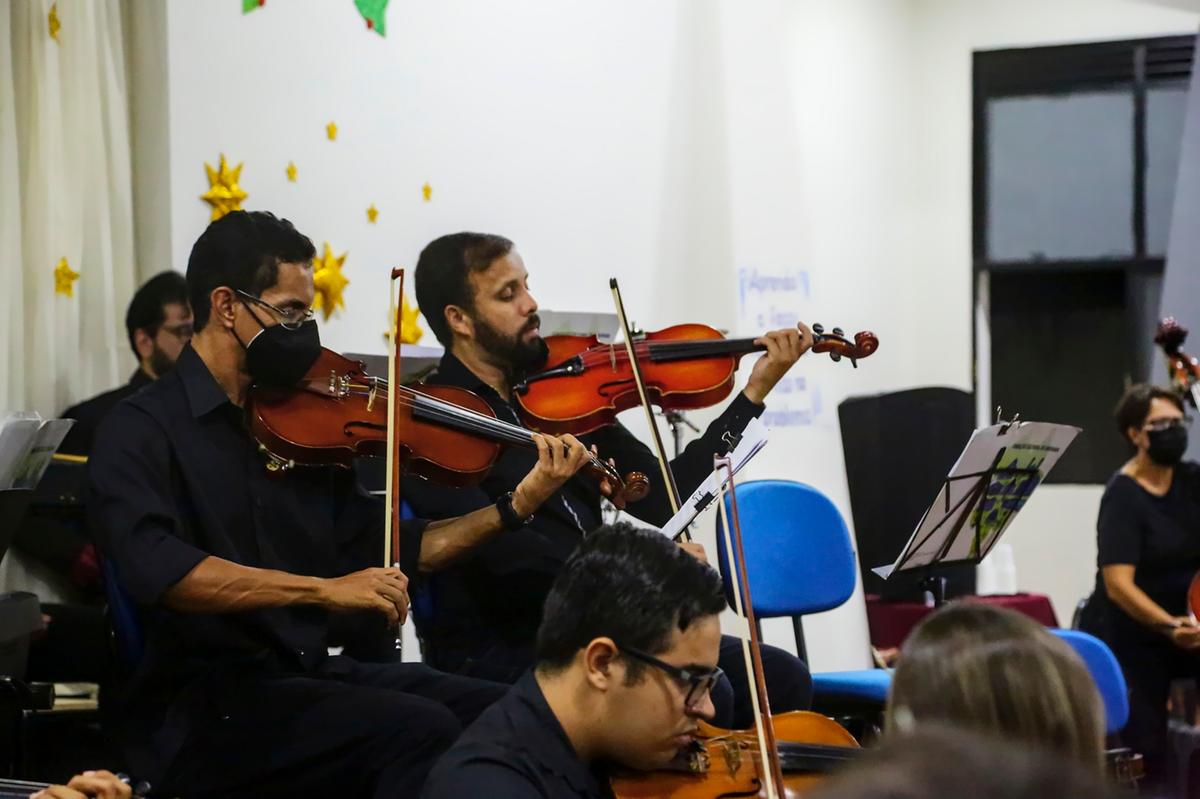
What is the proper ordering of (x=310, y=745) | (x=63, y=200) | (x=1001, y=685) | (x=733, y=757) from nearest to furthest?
(x=1001, y=685), (x=733, y=757), (x=310, y=745), (x=63, y=200)

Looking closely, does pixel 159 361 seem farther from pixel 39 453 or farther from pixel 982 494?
pixel 982 494

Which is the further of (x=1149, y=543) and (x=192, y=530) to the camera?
(x=1149, y=543)

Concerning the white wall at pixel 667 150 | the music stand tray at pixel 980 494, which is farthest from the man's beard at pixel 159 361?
the music stand tray at pixel 980 494

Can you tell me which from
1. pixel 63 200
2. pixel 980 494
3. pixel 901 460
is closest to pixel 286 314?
pixel 980 494

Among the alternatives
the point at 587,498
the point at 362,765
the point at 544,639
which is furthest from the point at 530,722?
the point at 587,498

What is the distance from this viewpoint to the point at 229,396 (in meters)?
2.39

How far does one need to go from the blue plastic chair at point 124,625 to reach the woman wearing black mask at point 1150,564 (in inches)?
117

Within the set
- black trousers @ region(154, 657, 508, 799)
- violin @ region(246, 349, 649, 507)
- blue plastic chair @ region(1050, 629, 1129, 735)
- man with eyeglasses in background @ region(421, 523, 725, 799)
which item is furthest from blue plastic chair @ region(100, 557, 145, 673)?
blue plastic chair @ region(1050, 629, 1129, 735)

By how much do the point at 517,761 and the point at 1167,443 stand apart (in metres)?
3.30

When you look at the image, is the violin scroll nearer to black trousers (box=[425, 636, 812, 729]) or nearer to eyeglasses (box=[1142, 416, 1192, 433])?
black trousers (box=[425, 636, 812, 729])

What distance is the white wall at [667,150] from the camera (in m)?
4.21

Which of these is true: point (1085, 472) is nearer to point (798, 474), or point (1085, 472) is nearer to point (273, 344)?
point (798, 474)

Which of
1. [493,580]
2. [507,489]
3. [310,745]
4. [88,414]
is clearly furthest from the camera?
[88,414]

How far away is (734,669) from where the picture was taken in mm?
2760
